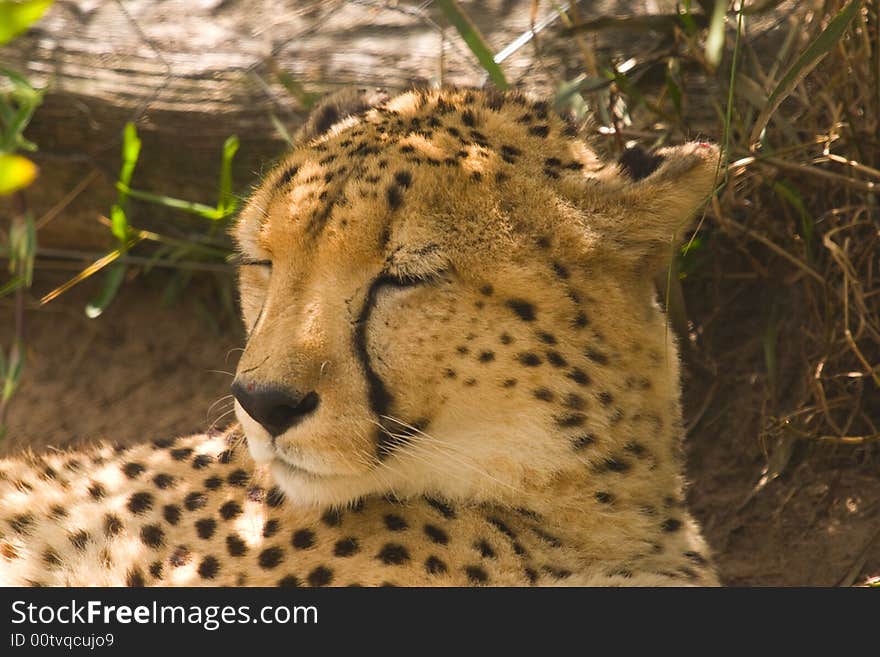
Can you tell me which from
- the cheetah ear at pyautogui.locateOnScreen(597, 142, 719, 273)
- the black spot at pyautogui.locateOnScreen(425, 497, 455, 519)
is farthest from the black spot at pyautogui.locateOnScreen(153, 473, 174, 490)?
the cheetah ear at pyautogui.locateOnScreen(597, 142, 719, 273)

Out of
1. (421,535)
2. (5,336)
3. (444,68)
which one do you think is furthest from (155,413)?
(421,535)

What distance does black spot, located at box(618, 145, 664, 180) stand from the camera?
5.51ft

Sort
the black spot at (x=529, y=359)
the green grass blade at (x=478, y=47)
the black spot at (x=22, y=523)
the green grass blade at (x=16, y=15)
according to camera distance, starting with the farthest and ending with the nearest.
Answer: the green grass blade at (x=478, y=47) → the black spot at (x=22, y=523) → the black spot at (x=529, y=359) → the green grass blade at (x=16, y=15)

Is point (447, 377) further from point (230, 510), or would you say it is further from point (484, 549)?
point (230, 510)

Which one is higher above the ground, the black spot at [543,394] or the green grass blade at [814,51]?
the green grass blade at [814,51]

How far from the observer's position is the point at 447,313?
154 cm

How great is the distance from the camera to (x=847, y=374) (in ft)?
7.53

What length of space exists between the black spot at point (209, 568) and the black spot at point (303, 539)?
0.12 m

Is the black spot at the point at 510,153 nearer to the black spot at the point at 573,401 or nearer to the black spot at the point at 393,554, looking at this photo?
the black spot at the point at 573,401

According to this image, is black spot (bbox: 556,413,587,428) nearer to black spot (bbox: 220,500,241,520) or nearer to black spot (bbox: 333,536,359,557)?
black spot (bbox: 333,536,359,557)

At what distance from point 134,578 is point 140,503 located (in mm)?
154

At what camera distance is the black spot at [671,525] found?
5.67ft

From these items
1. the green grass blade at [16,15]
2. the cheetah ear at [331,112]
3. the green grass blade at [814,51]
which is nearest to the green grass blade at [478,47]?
the cheetah ear at [331,112]
